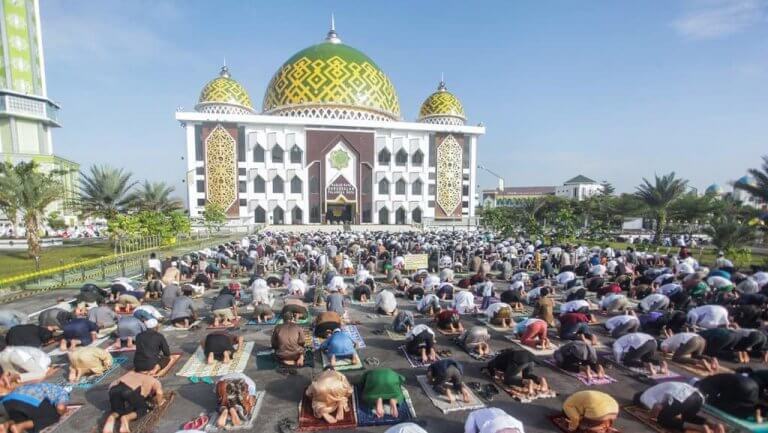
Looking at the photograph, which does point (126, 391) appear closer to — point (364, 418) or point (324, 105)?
point (364, 418)

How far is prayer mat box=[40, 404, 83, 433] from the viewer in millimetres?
4934

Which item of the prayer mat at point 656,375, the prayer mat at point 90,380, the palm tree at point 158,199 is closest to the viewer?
the prayer mat at point 90,380

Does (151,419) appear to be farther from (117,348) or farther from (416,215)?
(416,215)

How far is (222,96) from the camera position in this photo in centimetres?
3988

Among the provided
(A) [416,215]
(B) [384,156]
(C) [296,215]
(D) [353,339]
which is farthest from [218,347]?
(A) [416,215]

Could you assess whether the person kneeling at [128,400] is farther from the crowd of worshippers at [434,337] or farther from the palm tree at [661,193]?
the palm tree at [661,193]

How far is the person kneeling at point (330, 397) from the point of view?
5.10 m

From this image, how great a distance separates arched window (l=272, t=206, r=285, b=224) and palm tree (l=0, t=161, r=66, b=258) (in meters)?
22.4

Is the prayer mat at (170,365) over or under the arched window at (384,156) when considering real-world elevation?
under

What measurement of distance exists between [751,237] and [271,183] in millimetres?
36381

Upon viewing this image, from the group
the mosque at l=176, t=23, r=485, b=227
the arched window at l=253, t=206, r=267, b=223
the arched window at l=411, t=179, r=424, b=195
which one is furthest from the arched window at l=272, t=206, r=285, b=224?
the arched window at l=411, t=179, r=424, b=195

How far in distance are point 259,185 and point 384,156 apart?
13836 mm

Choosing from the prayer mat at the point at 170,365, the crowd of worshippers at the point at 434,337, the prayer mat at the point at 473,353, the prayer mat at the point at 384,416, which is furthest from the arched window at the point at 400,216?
the prayer mat at the point at 384,416

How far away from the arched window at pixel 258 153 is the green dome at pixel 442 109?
1989 cm
